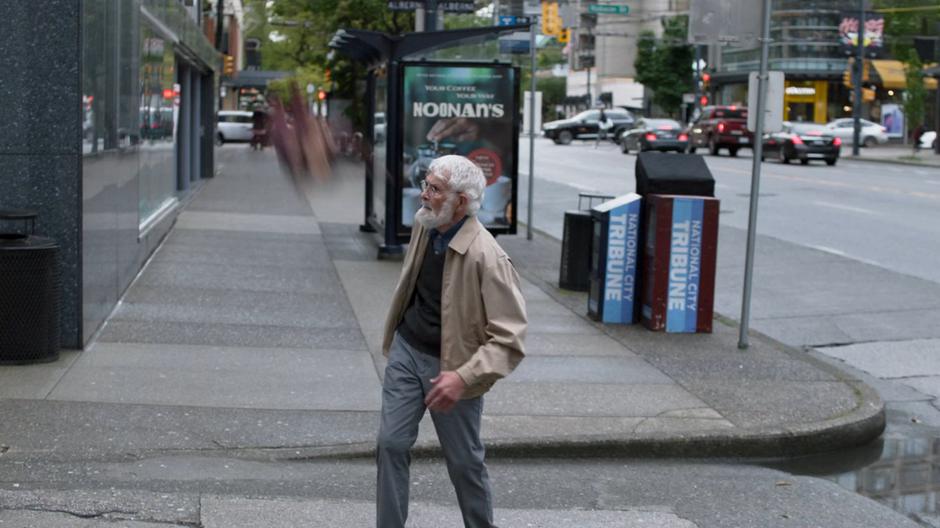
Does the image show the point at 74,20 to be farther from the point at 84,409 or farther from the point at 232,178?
the point at 232,178

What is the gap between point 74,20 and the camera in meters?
9.17

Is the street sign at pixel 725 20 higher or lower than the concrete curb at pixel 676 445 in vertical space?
higher

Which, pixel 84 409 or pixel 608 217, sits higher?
pixel 608 217

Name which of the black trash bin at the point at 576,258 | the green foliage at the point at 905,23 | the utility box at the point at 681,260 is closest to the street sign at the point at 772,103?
the utility box at the point at 681,260

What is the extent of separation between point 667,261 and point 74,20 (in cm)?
488

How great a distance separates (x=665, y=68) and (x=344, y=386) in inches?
3118

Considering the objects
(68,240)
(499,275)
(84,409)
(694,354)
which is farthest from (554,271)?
(499,275)

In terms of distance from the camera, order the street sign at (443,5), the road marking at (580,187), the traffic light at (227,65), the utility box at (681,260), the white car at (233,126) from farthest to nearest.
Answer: the white car at (233,126), the traffic light at (227,65), the road marking at (580,187), the street sign at (443,5), the utility box at (681,260)

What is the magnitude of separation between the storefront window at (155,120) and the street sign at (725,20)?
5799 mm

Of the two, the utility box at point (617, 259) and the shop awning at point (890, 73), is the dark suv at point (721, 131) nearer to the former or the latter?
the shop awning at point (890, 73)

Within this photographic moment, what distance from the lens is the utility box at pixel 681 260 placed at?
1083cm

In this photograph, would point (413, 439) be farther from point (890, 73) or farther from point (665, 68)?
point (665, 68)

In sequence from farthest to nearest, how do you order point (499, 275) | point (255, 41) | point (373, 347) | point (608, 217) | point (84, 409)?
point (255, 41) < point (608, 217) < point (373, 347) < point (84, 409) < point (499, 275)

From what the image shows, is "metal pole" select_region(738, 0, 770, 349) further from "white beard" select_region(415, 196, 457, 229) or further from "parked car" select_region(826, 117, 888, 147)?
"parked car" select_region(826, 117, 888, 147)
